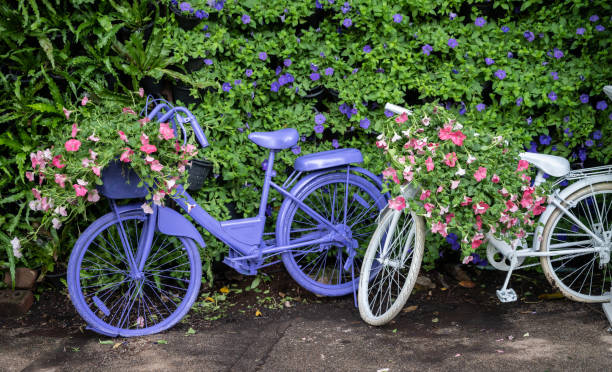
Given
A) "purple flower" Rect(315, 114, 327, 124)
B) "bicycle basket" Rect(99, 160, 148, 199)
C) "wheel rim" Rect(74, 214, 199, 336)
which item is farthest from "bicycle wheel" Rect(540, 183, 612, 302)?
"bicycle basket" Rect(99, 160, 148, 199)

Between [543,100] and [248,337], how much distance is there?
2.86m

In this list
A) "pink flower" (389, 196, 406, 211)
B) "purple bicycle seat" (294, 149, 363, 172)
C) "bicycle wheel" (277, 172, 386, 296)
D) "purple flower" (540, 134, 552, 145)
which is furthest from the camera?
"purple flower" (540, 134, 552, 145)

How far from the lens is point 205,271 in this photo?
4.76 metres

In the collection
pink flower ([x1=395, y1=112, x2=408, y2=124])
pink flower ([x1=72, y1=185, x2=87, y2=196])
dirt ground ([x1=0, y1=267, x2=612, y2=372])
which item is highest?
pink flower ([x1=395, y1=112, x2=408, y2=124])

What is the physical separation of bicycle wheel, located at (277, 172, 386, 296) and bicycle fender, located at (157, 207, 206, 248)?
2.28 feet

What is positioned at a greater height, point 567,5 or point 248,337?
point 567,5

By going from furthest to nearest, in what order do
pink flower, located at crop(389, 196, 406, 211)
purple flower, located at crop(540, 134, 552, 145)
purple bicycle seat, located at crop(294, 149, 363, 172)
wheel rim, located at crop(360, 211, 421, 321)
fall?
purple flower, located at crop(540, 134, 552, 145), purple bicycle seat, located at crop(294, 149, 363, 172), wheel rim, located at crop(360, 211, 421, 321), pink flower, located at crop(389, 196, 406, 211)

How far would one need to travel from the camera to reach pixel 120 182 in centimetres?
370

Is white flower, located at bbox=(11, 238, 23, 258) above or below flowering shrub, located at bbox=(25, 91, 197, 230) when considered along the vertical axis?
below

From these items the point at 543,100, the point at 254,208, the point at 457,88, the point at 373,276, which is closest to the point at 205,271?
the point at 254,208

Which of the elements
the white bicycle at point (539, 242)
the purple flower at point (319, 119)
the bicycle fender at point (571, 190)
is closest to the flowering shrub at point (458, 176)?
the white bicycle at point (539, 242)

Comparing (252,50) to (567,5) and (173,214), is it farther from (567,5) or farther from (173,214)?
(567,5)

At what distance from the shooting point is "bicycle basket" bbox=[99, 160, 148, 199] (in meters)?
3.65

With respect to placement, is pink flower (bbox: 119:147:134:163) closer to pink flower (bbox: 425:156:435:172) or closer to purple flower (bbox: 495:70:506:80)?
pink flower (bbox: 425:156:435:172)
